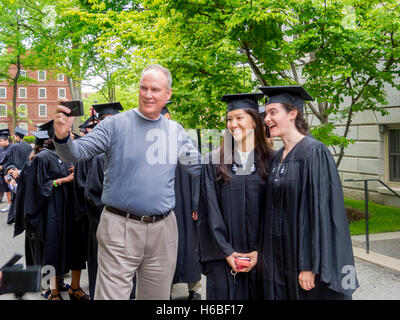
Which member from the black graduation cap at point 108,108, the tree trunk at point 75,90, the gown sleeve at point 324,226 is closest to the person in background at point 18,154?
the black graduation cap at point 108,108

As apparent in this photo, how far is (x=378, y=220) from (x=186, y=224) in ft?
20.4

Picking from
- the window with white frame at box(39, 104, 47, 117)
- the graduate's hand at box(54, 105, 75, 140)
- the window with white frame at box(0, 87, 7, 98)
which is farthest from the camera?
the window with white frame at box(39, 104, 47, 117)

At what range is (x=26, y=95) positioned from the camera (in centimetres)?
7150

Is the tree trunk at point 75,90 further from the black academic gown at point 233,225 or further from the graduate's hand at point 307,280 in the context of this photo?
the graduate's hand at point 307,280

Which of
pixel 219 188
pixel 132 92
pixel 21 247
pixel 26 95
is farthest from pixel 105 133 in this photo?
pixel 26 95

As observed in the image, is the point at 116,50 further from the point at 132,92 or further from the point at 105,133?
the point at 132,92

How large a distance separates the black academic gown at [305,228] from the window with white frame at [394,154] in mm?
9565

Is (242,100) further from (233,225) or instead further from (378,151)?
(378,151)

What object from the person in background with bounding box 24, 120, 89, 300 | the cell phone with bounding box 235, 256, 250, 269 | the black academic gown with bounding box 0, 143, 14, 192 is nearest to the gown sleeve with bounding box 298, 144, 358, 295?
the cell phone with bounding box 235, 256, 250, 269

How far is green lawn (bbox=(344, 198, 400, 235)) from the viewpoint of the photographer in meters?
8.50

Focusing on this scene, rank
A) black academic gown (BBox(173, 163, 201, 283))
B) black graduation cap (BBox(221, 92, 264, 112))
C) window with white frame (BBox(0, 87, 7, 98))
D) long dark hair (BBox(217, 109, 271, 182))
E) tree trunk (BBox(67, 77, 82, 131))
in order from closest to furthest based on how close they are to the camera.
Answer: long dark hair (BBox(217, 109, 271, 182)) → black graduation cap (BBox(221, 92, 264, 112)) → black academic gown (BBox(173, 163, 201, 283)) → tree trunk (BBox(67, 77, 82, 131)) → window with white frame (BBox(0, 87, 7, 98))

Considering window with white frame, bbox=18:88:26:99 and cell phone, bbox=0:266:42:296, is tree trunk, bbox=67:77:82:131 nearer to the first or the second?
cell phone, bbox=0:266:42:296

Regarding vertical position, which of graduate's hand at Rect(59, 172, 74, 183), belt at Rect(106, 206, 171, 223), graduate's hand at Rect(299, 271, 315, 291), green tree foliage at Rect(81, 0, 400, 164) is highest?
green tree foliage at Rect(81, 0, 400, 164)

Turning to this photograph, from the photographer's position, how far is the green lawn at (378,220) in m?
8.50
